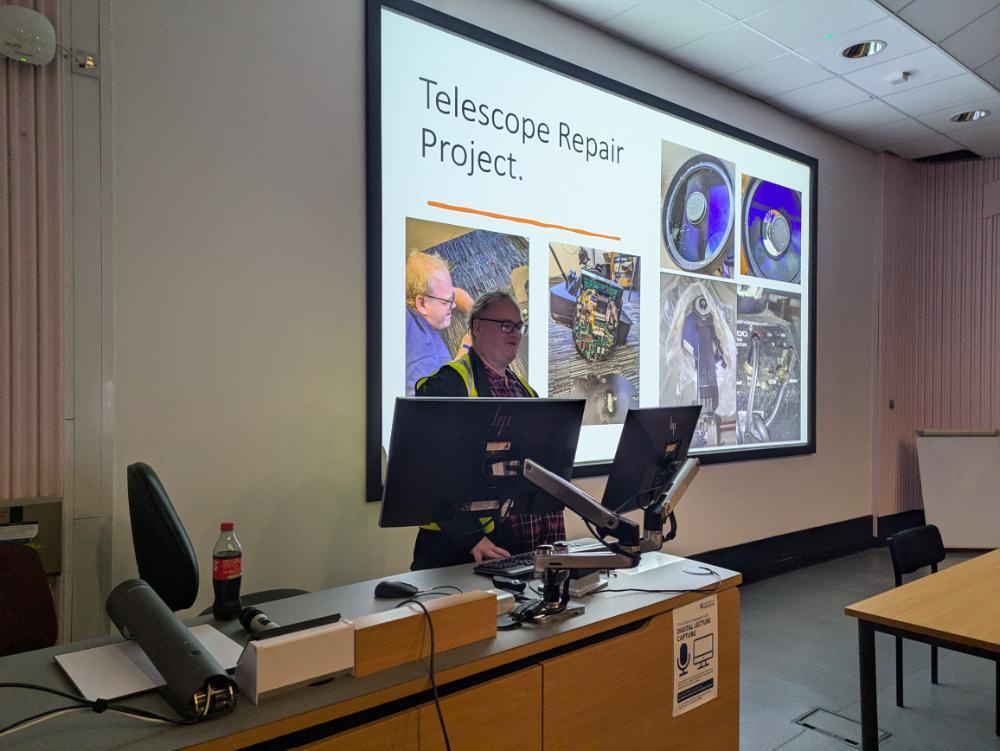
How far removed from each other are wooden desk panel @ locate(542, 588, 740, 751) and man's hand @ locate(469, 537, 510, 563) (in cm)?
61

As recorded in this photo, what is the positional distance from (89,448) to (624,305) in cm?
269

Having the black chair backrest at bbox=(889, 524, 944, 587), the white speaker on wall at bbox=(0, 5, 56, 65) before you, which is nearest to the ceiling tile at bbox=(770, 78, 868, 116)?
the black chair backrest at bbox=(889, 524, 944, 587)

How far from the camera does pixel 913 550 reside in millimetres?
2766

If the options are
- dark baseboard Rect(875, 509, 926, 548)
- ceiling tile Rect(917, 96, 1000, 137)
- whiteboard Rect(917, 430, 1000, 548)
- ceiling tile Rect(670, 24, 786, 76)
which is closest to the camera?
ceiling tile Rect(670, 24, 786, 76)

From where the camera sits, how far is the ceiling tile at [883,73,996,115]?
4.35 m

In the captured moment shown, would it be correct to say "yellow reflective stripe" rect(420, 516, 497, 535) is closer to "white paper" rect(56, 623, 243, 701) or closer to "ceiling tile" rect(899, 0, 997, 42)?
"white paper" rect(56, 623, 243, 701)

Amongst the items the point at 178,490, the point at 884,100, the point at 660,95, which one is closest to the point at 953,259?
the point at 884,100

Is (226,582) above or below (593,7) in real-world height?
below

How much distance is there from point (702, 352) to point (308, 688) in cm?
356

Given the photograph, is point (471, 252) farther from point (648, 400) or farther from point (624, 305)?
point (648, 400)

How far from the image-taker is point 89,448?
2.20 meters

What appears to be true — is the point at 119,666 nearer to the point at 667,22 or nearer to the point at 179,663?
the point at 179,663

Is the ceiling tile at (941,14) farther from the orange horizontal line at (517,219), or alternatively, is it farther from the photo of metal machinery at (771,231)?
the orange horizontal line at (517,219)

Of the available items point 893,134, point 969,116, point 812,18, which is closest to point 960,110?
point 969,116
